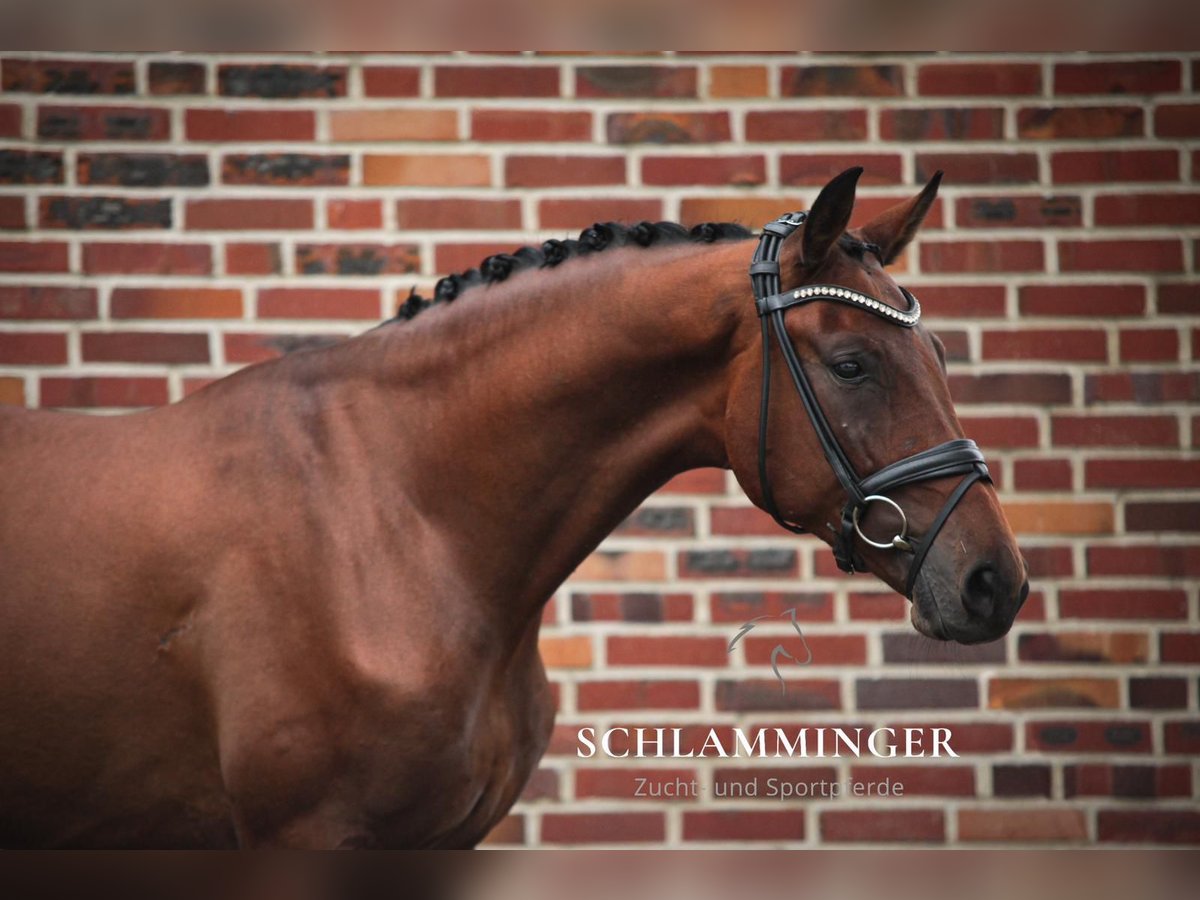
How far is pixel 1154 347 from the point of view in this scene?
3.13 metres

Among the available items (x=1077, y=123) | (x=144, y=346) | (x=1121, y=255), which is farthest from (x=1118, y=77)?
(x=144, y=346)

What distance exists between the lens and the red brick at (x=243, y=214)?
305cm

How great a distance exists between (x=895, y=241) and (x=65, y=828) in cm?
190

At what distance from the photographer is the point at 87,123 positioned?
3062 millimetres

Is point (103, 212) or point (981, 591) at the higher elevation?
point (103, 212)

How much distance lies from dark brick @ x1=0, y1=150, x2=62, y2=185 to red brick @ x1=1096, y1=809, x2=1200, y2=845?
130 inches

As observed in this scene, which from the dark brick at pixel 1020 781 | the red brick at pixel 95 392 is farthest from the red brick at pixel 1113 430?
the red brick at pixel 95 392

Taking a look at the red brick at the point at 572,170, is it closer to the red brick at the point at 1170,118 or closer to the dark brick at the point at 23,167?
the dark brick at the point at 23,167

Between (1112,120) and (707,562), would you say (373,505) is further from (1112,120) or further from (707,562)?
(1112,120)

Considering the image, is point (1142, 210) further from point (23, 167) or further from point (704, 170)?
point (23, 167)

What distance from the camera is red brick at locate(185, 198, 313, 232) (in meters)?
3.05

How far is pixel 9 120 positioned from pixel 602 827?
2.45 metres

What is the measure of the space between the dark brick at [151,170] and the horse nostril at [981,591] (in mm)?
2251

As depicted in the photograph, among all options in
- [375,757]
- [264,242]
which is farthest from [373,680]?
→ [264,242]
